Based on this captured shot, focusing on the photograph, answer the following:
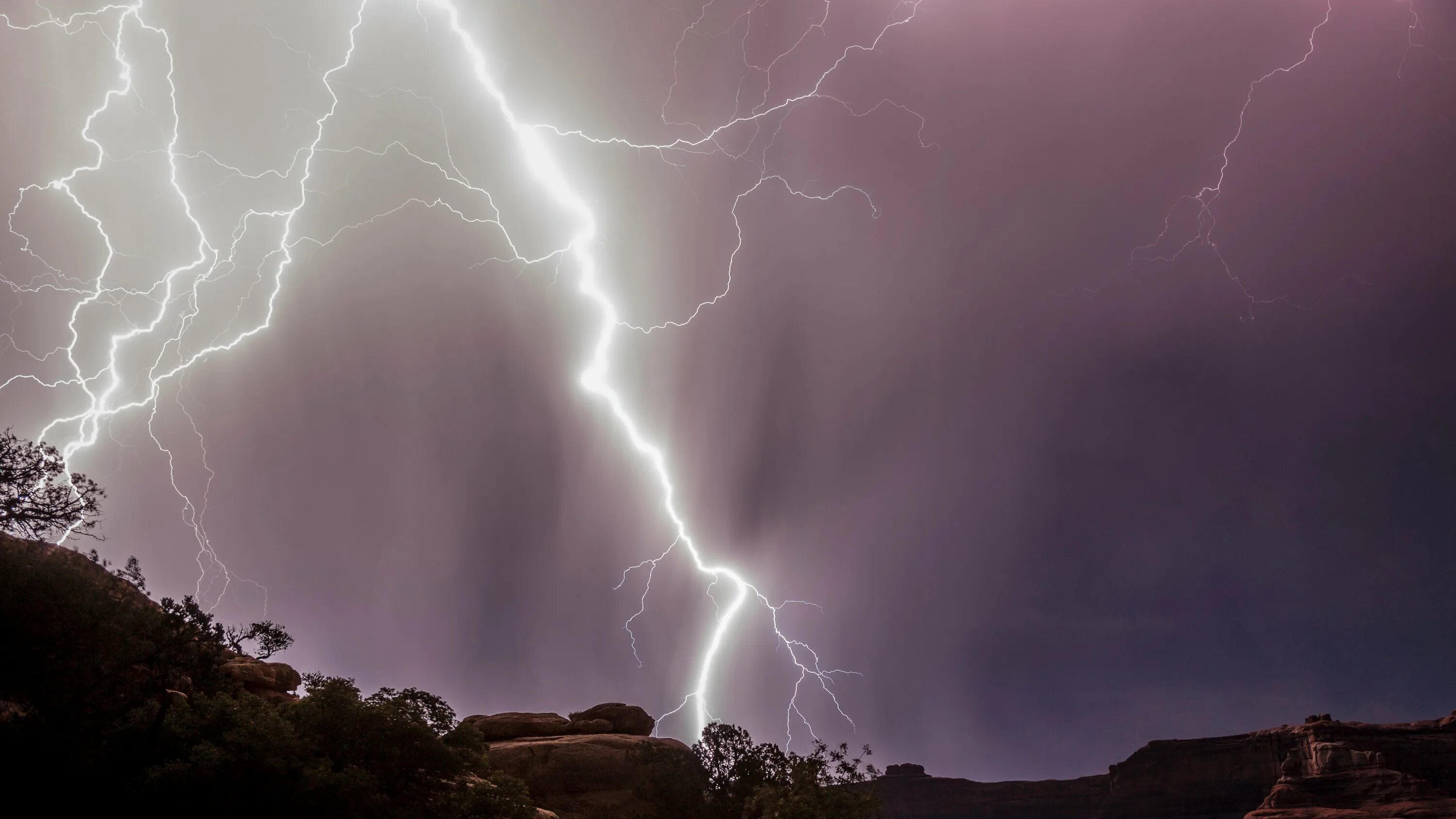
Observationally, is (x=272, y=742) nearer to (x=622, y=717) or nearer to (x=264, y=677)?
(x=264, y=677)

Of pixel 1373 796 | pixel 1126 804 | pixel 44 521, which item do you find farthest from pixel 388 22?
pixel 1126 804

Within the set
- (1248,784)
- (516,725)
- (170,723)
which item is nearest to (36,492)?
(170,723)

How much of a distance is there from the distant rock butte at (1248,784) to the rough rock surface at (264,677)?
3059 cm

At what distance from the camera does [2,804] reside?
17031 mm

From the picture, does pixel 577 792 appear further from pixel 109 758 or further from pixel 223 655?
pixel 109 758

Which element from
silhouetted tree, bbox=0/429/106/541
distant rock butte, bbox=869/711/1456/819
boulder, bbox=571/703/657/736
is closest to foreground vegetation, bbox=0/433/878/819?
silhouetted tree, bbox=0/429/106/541

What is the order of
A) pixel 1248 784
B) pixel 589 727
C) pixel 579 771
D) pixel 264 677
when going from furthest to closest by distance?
pixel 1248 784 → pixel 589 727 → pixel 579 771 → pixel 264 677

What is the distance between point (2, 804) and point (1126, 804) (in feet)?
369

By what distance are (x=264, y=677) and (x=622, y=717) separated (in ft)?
55.6

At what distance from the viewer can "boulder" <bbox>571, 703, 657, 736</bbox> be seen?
3928cm

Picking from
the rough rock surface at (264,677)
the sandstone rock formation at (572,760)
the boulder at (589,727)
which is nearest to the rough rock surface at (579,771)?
the sandstone rock formation at (572,760)

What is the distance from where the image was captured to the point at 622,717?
3959 centimetres

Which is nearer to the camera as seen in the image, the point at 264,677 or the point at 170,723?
the point at 170,723

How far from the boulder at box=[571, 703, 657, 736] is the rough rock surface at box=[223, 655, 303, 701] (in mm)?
13905
